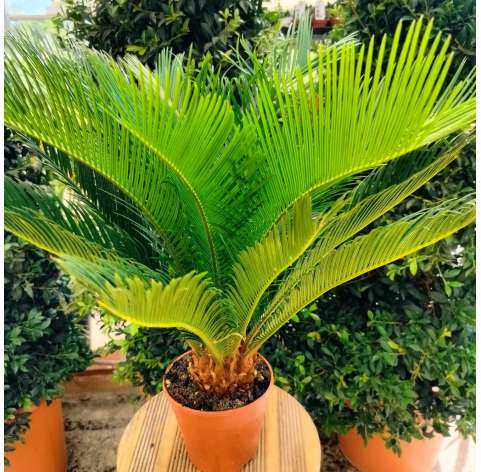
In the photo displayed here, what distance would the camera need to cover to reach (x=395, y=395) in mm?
1306

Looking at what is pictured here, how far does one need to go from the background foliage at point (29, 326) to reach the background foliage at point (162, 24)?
42 centimetres

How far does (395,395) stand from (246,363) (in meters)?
0.53

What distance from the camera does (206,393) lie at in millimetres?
1056

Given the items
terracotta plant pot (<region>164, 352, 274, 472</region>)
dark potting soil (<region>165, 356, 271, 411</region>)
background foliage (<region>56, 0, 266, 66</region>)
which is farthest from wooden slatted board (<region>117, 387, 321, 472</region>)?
background foliage (<region>56, 0, 266, 66</region>)

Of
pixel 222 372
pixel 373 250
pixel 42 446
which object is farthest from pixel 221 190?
pixel 42 446

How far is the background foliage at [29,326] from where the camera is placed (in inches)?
50.5

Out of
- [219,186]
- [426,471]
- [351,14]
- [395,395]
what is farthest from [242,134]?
[426,471]

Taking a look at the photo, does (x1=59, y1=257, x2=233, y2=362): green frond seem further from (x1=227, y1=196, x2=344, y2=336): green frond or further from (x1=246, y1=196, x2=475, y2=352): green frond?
(x1=246, y1=196, x2=475, y2=352): green frond

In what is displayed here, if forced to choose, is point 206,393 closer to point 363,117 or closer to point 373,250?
point 373,250

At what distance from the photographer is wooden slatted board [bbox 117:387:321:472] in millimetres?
1082

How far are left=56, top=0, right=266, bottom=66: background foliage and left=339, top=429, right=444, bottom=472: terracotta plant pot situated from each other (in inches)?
56.2

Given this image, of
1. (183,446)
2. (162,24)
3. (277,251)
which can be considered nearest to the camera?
(277,251)

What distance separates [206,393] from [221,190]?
1.66 feet

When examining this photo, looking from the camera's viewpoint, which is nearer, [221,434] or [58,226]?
[58,226]
